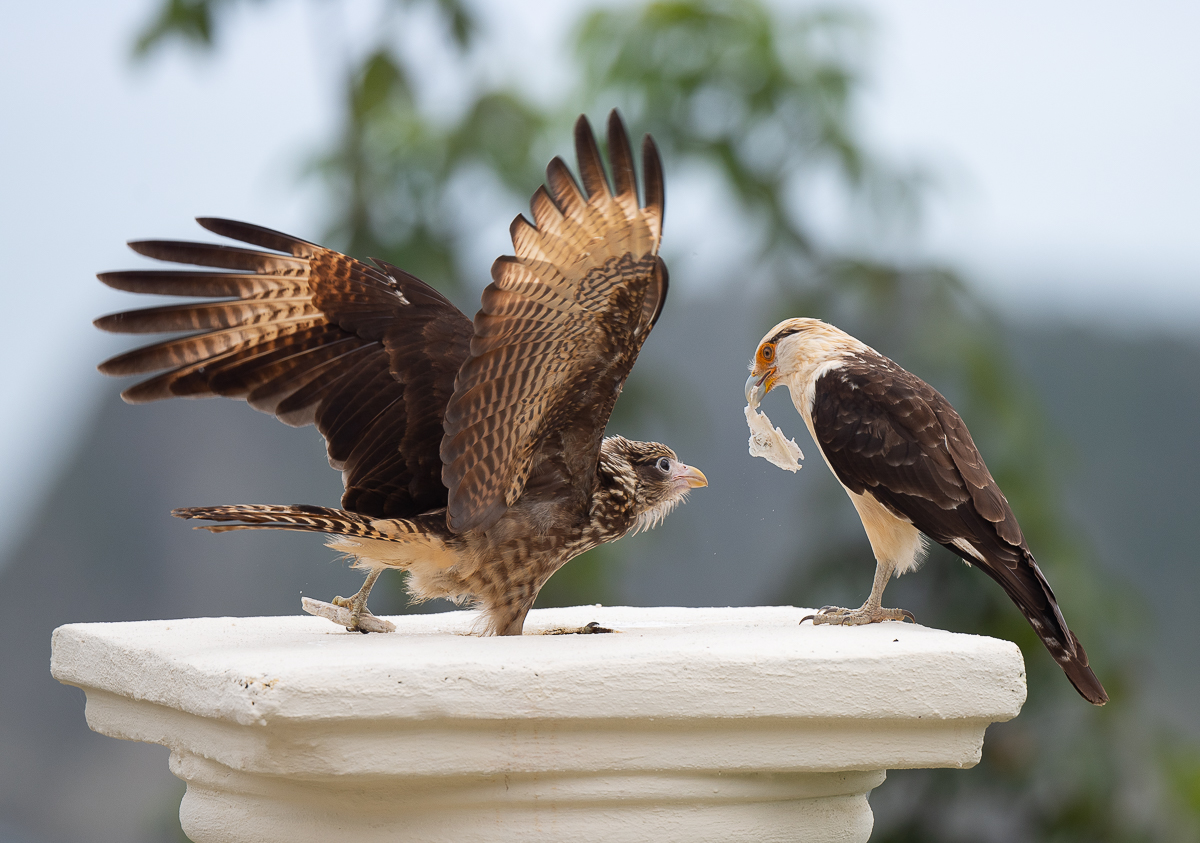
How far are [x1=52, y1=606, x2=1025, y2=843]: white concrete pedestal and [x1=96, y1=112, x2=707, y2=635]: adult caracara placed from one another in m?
0.41

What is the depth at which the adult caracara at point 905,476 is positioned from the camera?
7.22ft

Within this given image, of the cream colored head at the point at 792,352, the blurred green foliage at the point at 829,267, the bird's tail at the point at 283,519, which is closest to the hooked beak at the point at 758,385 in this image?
the cream colored head at the point at 792,352

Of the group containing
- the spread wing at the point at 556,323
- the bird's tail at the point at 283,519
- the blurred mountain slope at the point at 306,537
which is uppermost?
the spread wing at the point at 556,323

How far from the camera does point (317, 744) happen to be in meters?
1.45

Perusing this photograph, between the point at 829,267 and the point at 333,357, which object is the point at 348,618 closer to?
the point at 333,357

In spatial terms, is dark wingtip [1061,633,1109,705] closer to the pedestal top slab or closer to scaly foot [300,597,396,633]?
the pedestal top slab

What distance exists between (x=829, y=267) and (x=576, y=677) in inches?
148

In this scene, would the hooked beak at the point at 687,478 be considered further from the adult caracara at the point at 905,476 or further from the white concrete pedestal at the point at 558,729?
the white concrete pedestal at the point at 558,729

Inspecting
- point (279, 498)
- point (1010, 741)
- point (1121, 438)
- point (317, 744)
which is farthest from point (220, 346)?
point (1121, 438)

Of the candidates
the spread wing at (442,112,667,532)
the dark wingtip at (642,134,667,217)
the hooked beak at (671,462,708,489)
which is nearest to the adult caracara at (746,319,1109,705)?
the hooked beak at (671,462,708,489)

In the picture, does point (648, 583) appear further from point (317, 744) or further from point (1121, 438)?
point (317, 744)

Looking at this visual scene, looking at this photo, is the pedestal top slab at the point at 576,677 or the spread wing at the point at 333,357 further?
the spread wing at the point at 333,357

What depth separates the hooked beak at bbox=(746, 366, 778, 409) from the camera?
2684 millimetres

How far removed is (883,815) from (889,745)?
13.0ft
